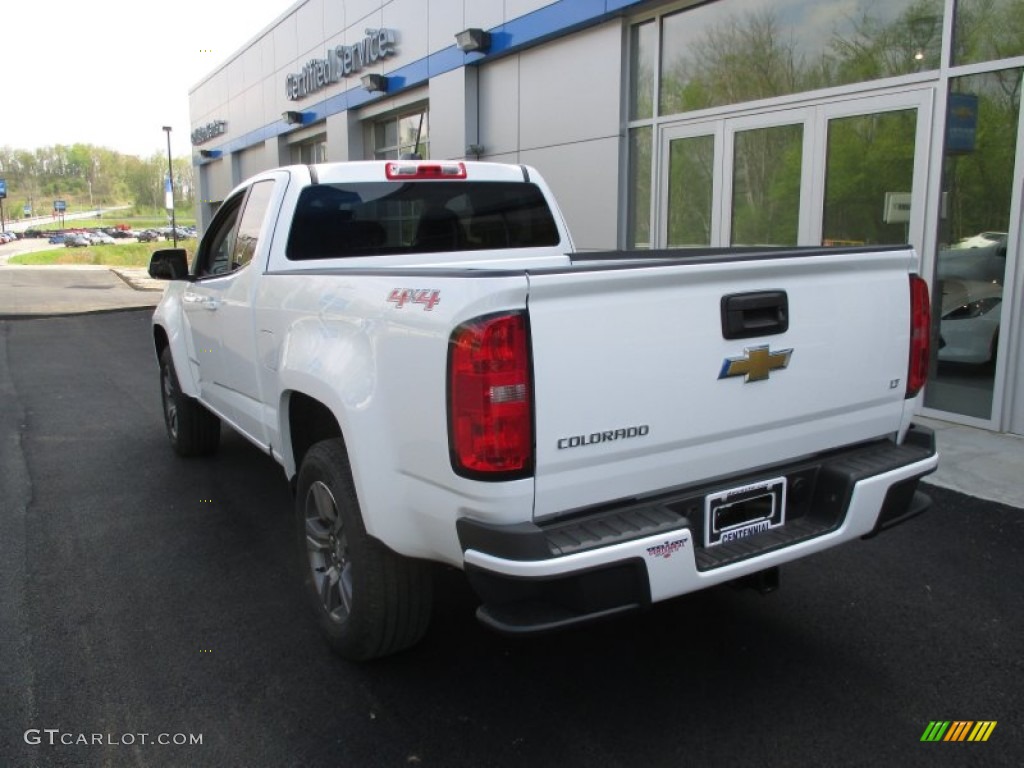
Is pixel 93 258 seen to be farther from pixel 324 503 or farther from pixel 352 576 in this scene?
pixel 352 576

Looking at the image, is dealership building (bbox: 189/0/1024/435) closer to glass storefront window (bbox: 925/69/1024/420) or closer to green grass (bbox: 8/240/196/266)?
glass storefront window (bbox: 925/69/1024/420)

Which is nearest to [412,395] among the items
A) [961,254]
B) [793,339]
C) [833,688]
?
[793,339]

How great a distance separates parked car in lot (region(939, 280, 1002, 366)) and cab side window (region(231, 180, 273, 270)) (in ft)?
17.9

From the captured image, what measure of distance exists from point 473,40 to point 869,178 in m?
6.61

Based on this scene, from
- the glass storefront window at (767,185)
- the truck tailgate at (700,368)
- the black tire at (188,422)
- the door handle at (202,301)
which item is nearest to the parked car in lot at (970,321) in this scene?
the glass storefront window at (767,185)

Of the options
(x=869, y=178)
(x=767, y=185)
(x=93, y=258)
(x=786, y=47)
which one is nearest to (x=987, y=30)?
(x=869, y=178)

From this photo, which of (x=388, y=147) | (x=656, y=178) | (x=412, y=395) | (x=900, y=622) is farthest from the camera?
(x=388, y=147)

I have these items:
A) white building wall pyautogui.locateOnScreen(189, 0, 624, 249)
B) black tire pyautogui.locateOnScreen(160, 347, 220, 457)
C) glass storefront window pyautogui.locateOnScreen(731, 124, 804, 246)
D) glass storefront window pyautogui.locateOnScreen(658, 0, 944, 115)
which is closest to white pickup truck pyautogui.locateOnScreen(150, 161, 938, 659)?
black tire pyautogui.locateOnScreen(160, 347, 220, 457)

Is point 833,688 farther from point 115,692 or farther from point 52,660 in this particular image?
point 52,660

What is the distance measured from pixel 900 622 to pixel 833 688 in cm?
70

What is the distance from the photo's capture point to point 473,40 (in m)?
11.9

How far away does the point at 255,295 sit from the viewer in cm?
398

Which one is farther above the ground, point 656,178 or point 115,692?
point 656,178

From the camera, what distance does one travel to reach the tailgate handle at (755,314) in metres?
2.61
